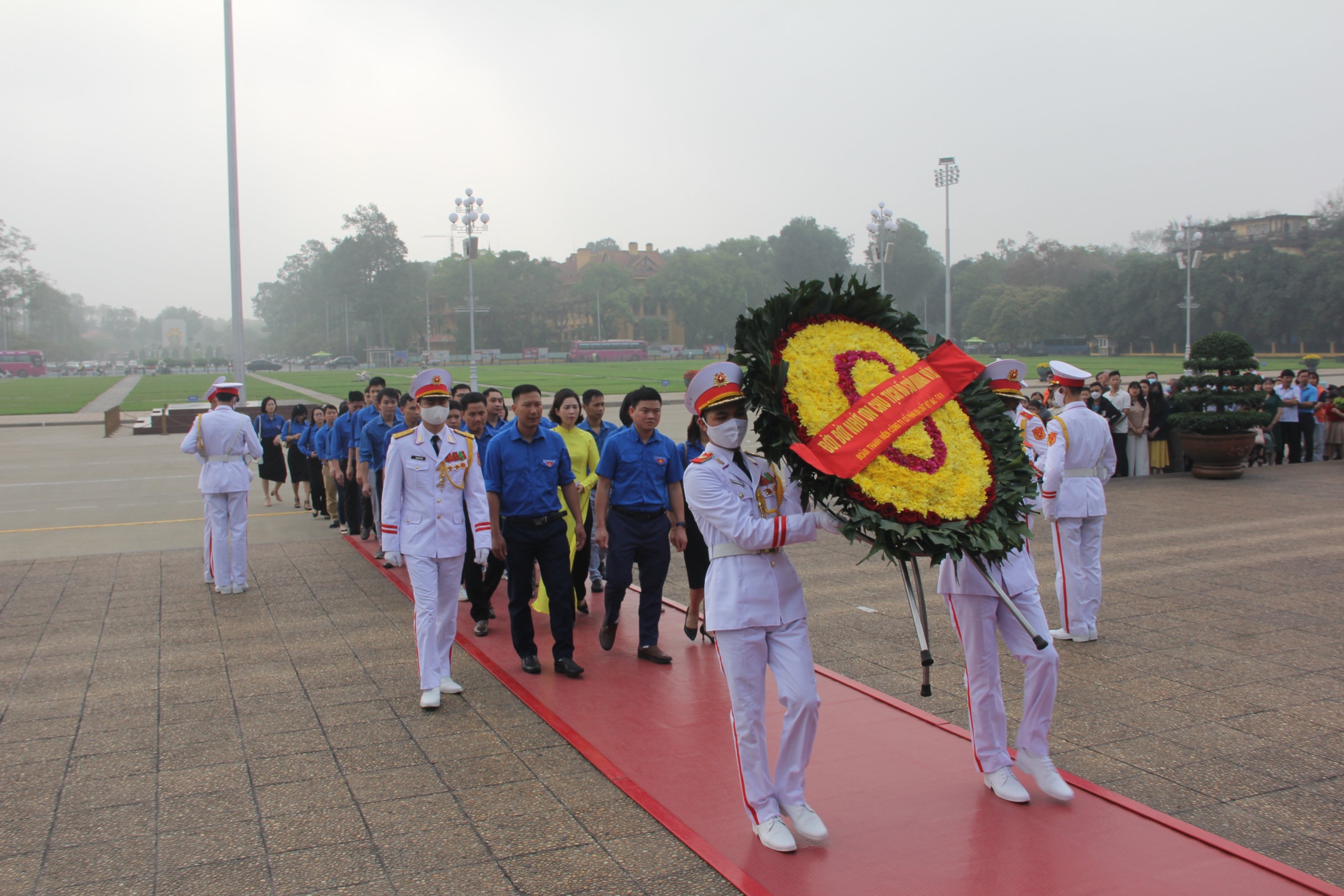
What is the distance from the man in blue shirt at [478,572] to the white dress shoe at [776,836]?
365 centimetres

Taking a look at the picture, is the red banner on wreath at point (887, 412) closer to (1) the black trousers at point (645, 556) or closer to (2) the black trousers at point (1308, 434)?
(1) the black trousers at point (645, 556)

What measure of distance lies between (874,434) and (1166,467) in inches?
573

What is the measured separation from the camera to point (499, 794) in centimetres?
433

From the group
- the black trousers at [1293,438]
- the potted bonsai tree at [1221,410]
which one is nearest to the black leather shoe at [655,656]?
the potted bonsai tree at [1221,410]

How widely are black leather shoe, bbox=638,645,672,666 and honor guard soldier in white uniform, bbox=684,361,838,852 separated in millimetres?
2481

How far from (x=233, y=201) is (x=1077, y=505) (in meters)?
17.8

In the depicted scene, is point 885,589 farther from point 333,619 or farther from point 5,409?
point 5,409

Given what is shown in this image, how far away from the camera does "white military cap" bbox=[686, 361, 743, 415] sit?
3830 mm

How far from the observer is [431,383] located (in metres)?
6.09

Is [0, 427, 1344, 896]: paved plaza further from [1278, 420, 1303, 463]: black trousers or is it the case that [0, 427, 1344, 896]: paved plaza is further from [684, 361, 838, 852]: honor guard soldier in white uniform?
[1278, 420, 1303, 463]: black trousers

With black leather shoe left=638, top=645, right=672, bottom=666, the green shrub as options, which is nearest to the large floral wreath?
black leather shoe left=638, top=645, right=672, bottom=666

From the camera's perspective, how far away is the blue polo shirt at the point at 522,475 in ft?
19.5

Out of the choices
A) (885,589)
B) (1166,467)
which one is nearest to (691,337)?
(1166,467)

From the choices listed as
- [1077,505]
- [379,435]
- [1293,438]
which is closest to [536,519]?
[1077,505]
